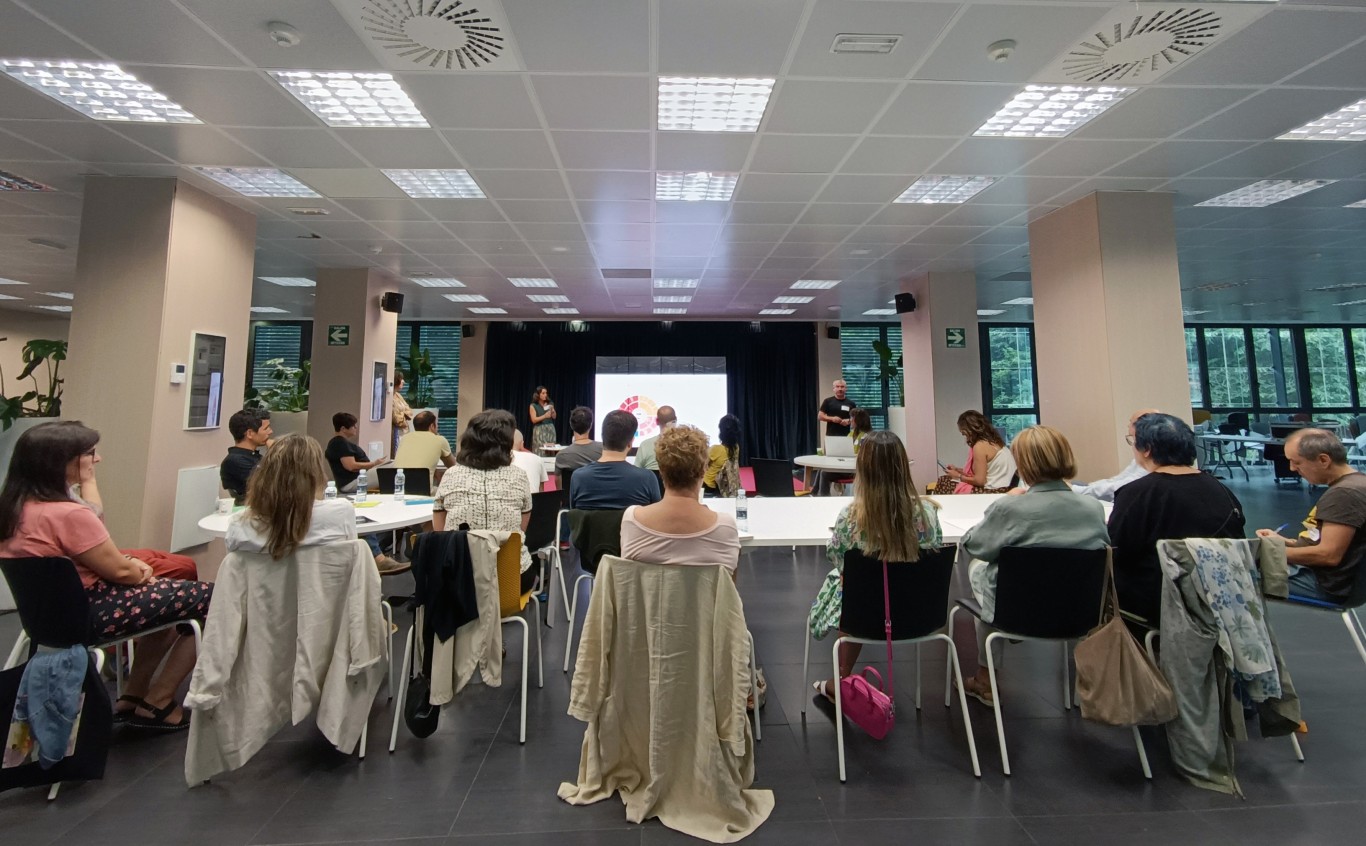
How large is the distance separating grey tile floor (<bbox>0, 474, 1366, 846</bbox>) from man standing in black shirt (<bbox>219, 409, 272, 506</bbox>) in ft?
4.31

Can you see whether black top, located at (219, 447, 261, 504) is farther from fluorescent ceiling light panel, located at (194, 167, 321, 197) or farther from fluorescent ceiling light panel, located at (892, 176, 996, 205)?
fluorescent ceiling light panel, located at (892, 176, 996, 205)

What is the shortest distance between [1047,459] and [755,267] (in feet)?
18.1

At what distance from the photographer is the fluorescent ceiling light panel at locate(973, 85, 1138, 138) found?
332 centimetres

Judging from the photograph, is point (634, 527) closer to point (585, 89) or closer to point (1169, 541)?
point (1169, 541)

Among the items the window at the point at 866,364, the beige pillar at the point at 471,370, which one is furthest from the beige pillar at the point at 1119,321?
the beige pillar at the point at 471,370

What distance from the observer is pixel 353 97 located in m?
3.36

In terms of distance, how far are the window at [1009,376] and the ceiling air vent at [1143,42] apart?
9.56 meters

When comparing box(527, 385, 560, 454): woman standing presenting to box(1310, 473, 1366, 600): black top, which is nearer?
box(1310, 473, 1366, 600): black top

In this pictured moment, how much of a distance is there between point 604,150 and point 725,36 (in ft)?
4.62

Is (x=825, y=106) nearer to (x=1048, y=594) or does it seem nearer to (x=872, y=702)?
(x=1048, y=594)

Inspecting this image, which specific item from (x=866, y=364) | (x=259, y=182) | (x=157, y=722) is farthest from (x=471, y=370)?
(x=157, y=722)

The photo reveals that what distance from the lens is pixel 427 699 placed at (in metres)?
2.18

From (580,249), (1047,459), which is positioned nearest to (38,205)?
(580,249)

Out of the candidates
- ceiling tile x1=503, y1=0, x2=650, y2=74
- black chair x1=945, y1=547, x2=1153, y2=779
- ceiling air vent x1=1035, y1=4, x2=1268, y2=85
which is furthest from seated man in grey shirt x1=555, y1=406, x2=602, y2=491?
ceiling air vent x1=1035, y1=4, x2=1268, y2=85
